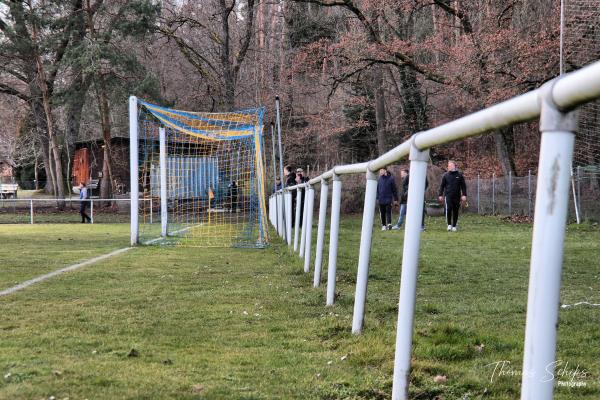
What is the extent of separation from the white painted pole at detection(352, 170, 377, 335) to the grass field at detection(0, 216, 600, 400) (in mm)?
131

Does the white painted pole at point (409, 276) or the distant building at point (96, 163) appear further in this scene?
the distant building at point (96, 163)

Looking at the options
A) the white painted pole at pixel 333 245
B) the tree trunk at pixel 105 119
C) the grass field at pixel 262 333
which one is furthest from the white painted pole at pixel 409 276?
the tree trunk at pixel 105 119

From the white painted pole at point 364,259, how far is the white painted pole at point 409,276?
4.32ft

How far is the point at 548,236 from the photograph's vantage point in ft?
5.40

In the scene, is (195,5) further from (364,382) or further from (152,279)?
(364,382)

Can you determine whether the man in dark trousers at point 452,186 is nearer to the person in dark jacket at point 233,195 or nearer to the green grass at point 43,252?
the person in dark jacket at point 233,195

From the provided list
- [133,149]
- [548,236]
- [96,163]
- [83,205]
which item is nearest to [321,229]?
[548,236]

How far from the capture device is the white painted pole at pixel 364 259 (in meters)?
4.58

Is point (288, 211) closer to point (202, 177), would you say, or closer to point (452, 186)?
point (452, 186)

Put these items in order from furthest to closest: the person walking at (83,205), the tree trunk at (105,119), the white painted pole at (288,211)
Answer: the tree trunk at (105,119) → the person walking at (83,205) → the white painted pole at (288,211)

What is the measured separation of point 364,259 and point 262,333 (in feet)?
3.16

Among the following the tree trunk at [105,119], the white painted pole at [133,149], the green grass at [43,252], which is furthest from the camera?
the tree trunk at [105,119]

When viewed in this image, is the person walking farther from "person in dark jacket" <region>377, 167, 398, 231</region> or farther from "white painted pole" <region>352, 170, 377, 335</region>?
"white painted pole" <region>352, 170, 377, 335</region>

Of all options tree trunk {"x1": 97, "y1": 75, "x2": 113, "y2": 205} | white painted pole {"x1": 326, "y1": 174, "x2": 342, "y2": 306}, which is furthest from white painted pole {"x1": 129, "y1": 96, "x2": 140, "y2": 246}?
tree trunk {"x1": 97, "y1": 75, "x2": 113, "y2": 205}
